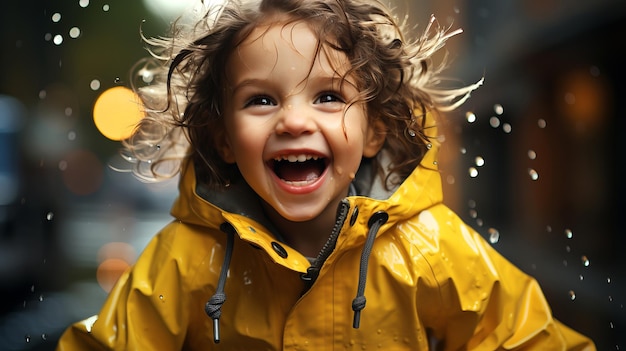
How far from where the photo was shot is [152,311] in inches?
45.8

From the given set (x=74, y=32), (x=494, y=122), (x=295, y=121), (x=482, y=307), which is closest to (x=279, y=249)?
(x=295, y=121)

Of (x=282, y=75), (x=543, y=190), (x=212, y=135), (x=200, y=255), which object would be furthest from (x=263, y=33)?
(x=543, y=190)

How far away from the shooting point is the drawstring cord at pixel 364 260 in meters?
1.08

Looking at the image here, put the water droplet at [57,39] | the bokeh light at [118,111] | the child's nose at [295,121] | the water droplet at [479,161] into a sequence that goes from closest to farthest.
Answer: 1. the child's nose at [295,121]
2. the bokeh light at [118,111]
3. the water droplet at [57,39]
4. the water droplet at [479,161]

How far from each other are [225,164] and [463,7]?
1135 millimetres

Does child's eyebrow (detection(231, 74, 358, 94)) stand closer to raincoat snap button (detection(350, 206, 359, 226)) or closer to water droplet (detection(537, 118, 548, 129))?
raincoat snap button (detection(350, 206, 359, 226))

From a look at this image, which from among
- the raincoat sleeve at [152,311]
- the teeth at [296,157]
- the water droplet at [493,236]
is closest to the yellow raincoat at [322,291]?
the raincoat sleeve at [152,311]

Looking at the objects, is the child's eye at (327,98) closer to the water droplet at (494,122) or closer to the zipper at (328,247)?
the zipper at (328,247)

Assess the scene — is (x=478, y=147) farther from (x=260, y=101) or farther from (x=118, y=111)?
(x=260, y=101)

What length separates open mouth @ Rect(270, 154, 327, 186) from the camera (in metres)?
1.10

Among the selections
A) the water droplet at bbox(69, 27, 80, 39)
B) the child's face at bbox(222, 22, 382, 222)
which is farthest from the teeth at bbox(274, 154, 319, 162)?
the water droplet at bbox(69, 27, 80, 39)

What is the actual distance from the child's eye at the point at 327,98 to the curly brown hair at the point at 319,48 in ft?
0.12

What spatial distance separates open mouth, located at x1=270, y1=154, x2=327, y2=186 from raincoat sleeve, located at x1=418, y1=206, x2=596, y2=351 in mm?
221

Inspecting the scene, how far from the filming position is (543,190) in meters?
2.63
